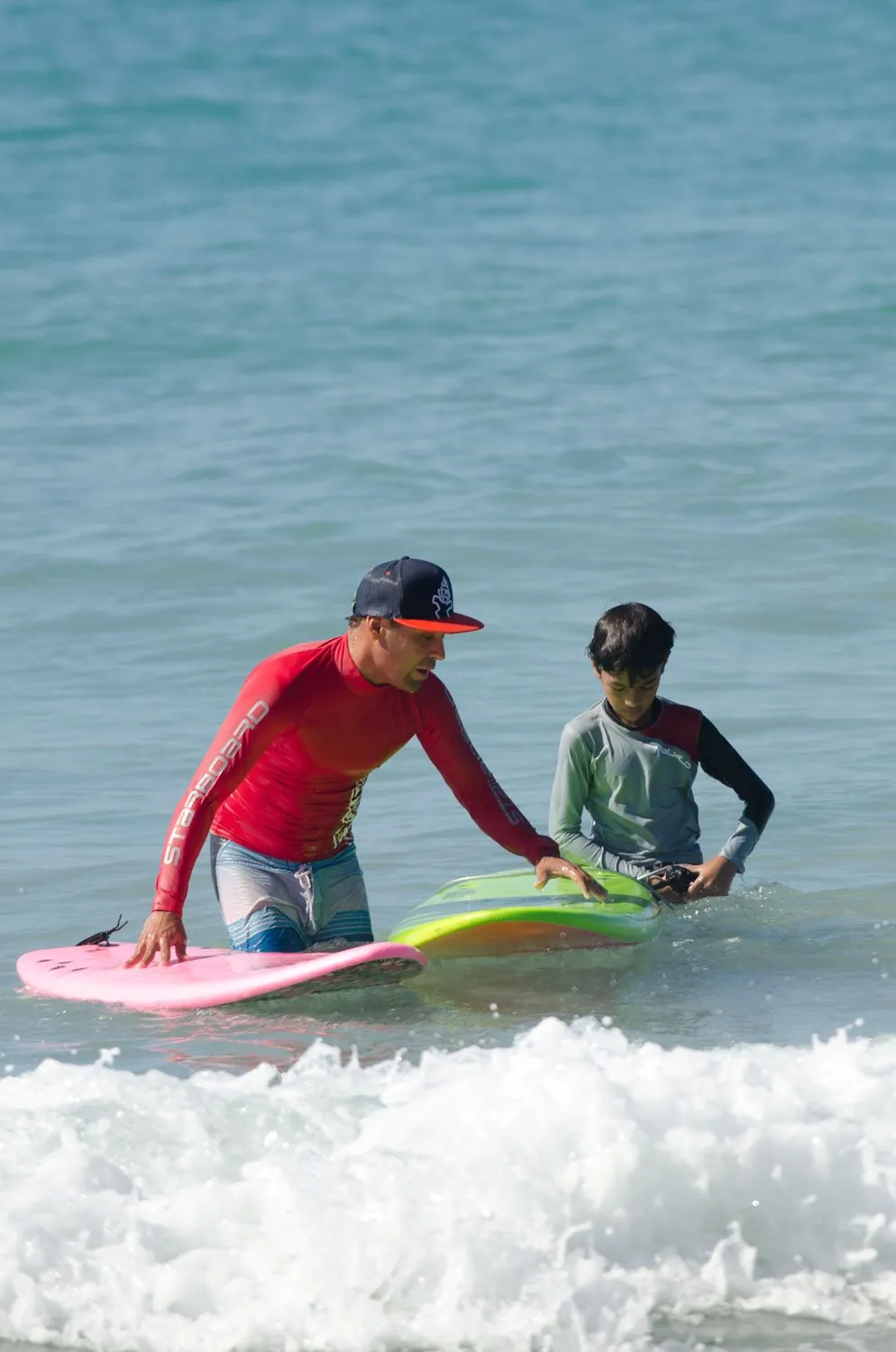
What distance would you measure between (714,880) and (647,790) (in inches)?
14.5

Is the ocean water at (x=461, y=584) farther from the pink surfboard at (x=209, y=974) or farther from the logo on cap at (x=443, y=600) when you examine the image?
the logo on cap at (x=443, y=600)

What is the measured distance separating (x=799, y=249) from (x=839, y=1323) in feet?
60.2

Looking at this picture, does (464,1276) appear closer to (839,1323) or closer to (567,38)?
(839,1323)

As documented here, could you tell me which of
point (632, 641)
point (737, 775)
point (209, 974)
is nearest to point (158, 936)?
point (209, 974)

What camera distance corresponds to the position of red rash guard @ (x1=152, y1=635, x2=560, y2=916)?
4988 mm

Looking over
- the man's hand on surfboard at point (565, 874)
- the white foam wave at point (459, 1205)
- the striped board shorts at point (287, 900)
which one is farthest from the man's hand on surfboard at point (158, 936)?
the man's hand on surfboard at point (565, 874)

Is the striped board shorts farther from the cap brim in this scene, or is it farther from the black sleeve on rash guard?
the black sleeve on rash guard

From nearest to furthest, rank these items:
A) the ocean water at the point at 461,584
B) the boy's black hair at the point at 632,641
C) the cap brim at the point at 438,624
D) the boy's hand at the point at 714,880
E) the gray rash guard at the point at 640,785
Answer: the ocean water at the point at 461,584
the cap brim at the point at 438,624
the boy's black hair at the point at 632,641
the boy's hand at the point at 714,880
the gray rash guard at the point at 640,785

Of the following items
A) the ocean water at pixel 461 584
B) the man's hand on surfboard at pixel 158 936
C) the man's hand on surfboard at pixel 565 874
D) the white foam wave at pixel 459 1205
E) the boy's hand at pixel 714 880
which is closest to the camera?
the white foam wave at pixel 459 1205

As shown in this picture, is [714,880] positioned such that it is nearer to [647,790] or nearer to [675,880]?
[675,880]

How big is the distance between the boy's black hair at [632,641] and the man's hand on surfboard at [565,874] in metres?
0.66

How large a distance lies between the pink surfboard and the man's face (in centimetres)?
75

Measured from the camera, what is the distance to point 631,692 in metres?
5.73

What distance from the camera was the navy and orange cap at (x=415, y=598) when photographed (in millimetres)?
4957
